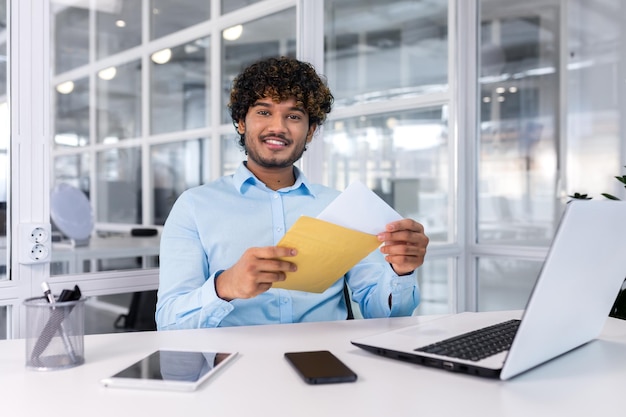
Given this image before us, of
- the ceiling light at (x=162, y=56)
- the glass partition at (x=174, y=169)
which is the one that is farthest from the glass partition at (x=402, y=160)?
the ceiling light at (x=162, y=56)

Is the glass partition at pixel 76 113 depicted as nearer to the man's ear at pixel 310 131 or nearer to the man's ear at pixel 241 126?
the man's ear at pixel 241 126

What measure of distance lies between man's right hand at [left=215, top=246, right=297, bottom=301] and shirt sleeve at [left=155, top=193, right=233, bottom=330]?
93 mm

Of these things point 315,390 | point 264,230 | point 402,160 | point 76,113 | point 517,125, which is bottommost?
point 315,390

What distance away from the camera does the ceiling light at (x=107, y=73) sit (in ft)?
13.8

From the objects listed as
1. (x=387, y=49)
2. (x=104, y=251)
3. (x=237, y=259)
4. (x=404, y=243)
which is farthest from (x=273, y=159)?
(x=387, y=49)

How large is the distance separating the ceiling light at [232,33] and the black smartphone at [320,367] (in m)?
2.42

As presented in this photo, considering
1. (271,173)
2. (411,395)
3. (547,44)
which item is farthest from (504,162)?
(411,395)

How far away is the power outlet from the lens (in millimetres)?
1831

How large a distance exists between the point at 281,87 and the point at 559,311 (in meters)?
1.08

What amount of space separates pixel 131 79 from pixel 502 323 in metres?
3.74

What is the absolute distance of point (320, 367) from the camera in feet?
3.05

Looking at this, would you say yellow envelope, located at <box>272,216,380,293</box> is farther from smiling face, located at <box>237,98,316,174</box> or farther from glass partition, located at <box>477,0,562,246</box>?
glass partition, located at <box>477,0,562,246</box>

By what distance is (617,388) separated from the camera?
0.88 metres

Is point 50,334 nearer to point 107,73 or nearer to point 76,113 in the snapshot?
point 76,113
